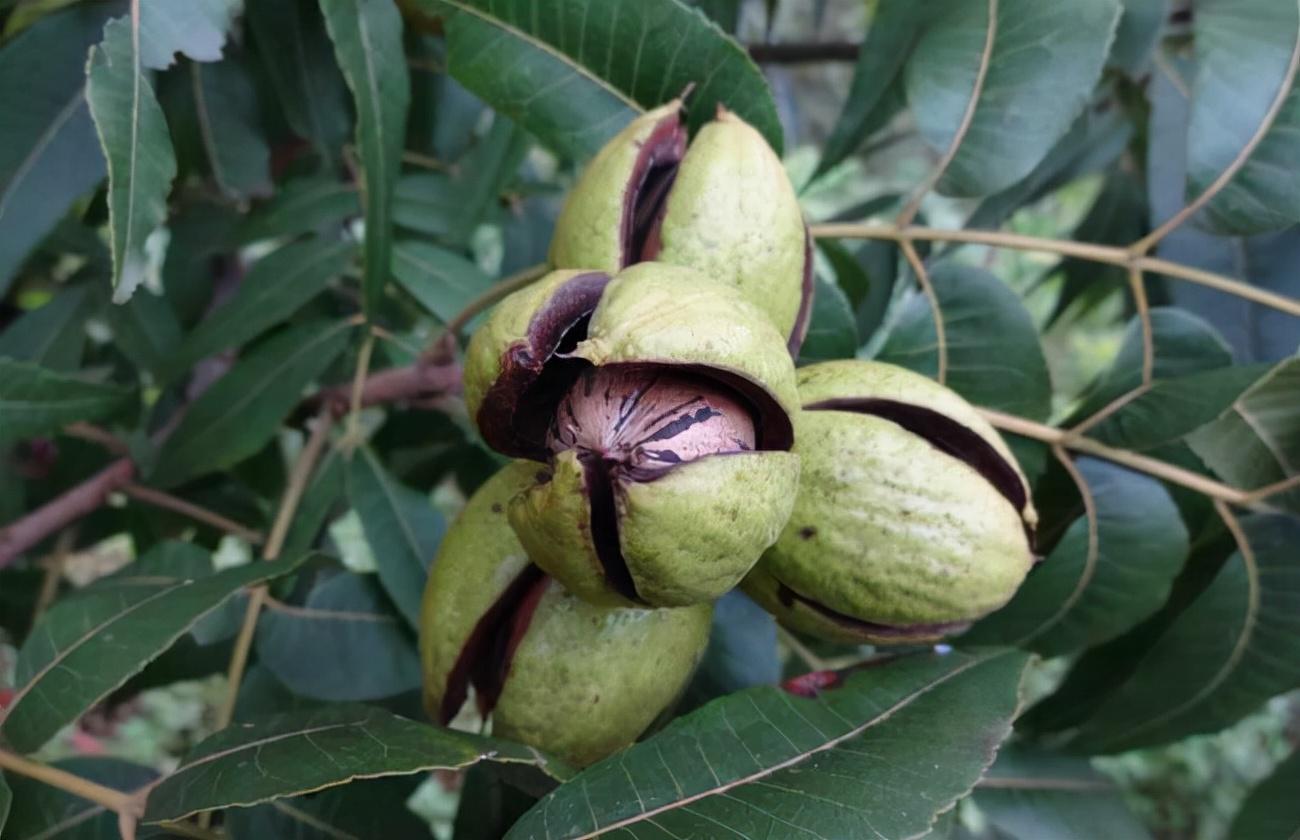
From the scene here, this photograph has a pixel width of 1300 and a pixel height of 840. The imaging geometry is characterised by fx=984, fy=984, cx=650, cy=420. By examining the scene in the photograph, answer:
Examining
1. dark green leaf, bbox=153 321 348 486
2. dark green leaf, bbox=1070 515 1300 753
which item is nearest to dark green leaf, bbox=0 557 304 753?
dark green leaf, bbox=153 321 348 486

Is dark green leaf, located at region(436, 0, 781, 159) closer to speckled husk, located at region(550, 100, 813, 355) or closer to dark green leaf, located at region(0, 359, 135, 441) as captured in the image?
speckled husk, located at region(550, 100, 813, 355)

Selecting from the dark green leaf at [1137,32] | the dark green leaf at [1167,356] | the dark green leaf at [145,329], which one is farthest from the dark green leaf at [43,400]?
the dark green leaf at [1137,32]

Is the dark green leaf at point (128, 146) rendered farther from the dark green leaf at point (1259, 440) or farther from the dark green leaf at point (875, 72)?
the dark green leaf at point (1259, 440)

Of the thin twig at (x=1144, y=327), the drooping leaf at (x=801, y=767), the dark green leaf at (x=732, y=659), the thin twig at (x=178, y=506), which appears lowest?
the thin twig at (x=178, y=506)

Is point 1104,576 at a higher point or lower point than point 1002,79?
lower

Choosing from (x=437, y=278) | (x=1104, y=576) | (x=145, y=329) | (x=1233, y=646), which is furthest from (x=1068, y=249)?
(x=145, y=329)

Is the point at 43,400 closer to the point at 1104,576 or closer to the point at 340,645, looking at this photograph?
the point at 340,645
